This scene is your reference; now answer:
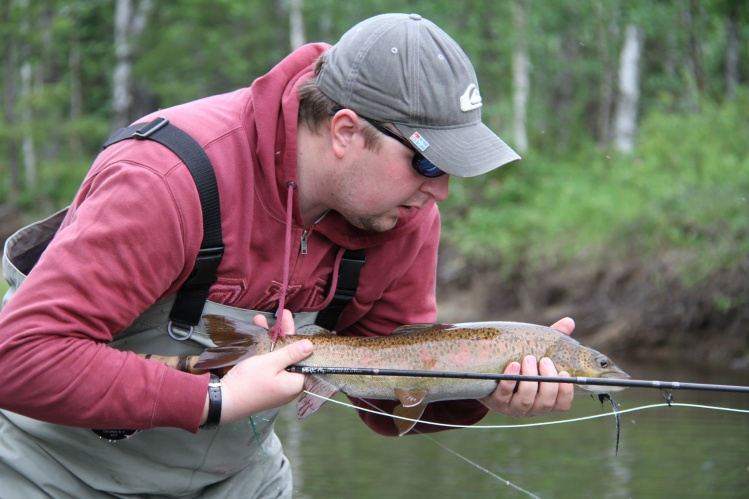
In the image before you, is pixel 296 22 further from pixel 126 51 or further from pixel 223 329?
pixel 223 329

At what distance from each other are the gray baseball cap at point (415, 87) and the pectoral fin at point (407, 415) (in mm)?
860

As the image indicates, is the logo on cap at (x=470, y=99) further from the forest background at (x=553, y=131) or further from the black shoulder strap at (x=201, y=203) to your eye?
the forest background at (x=553, y=131)

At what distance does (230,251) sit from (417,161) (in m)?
0.59

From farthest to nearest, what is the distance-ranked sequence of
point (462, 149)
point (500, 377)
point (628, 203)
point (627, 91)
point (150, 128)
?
point (627, 91) → point (628, 203) → point (500, 377) → point (462, 149) → point (150, 128)

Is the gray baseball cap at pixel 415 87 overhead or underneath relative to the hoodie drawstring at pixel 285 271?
overhead

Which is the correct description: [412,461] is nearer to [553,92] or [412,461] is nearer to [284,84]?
[284,84]

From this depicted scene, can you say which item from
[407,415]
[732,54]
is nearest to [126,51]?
[732,54]

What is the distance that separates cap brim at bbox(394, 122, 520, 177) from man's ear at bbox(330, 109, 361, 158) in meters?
0.12

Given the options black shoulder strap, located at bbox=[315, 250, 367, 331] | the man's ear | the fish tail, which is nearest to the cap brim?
the man's ear

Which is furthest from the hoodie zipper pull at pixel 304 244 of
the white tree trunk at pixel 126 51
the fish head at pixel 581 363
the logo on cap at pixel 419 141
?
the white tree trunk at pixel 126 51

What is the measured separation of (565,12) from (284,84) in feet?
77.7

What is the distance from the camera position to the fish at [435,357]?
317cm

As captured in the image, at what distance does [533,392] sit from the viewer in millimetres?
3254

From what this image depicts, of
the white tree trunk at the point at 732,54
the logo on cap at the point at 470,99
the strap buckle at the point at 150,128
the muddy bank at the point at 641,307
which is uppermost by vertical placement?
the logo on cap at the point at 470,99
